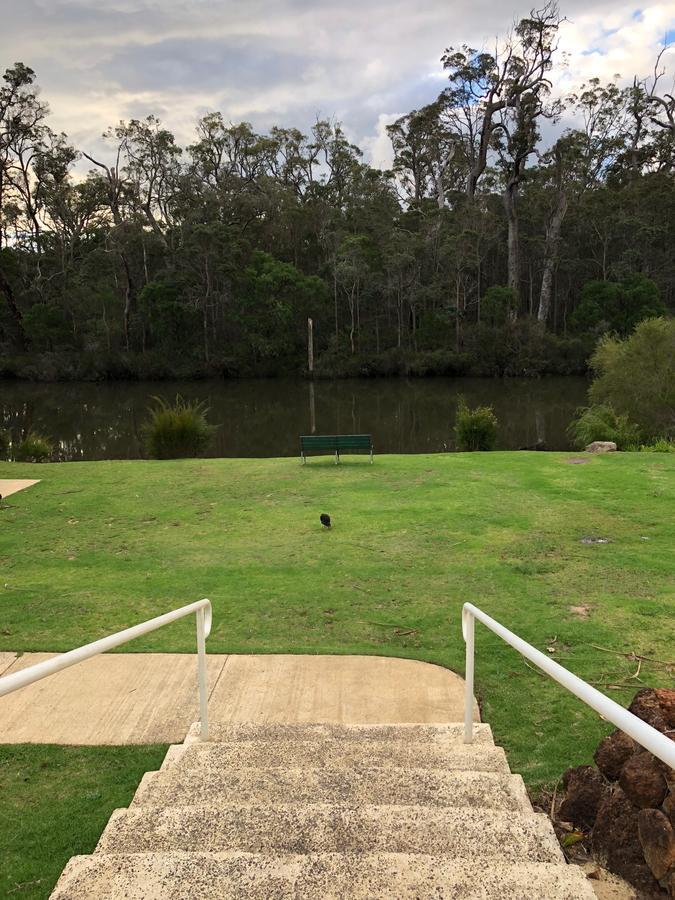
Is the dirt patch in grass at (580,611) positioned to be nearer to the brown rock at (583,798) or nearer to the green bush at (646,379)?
the brown rock at (583,798)

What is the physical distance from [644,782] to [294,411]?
28.5 m

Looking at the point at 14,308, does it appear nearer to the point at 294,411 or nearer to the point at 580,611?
the point at 294,411

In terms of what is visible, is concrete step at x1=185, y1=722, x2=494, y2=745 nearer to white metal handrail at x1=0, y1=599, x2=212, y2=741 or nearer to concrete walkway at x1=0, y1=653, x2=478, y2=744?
white metal handrail at x1=0, y1=599, x2=212, y2=741

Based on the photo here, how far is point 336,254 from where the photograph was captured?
4778cm

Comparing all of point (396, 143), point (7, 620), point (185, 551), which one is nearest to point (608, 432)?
point (185, 551)

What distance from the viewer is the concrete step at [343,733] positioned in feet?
10.7

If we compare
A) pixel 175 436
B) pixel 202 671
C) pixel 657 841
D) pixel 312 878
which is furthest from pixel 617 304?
pixel 312 878

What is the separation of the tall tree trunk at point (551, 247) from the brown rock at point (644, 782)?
4747cm

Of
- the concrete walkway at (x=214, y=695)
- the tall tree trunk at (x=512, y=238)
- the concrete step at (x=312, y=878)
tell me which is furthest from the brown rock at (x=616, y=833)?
the tall tree trunk at (x=512, y=238)

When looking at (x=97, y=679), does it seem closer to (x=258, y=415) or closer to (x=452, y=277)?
(x=258, y=415)

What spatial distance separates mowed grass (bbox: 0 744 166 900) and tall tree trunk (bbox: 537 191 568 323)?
47275 mm

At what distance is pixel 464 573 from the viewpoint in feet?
20.6

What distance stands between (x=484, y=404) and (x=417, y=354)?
15.9 m

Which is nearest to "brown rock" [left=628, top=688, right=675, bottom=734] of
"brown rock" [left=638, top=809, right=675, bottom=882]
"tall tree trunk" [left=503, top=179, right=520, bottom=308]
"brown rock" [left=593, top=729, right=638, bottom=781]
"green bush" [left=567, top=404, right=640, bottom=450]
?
"brown rock" [left=593, top=729, right=638, bottom=781]
